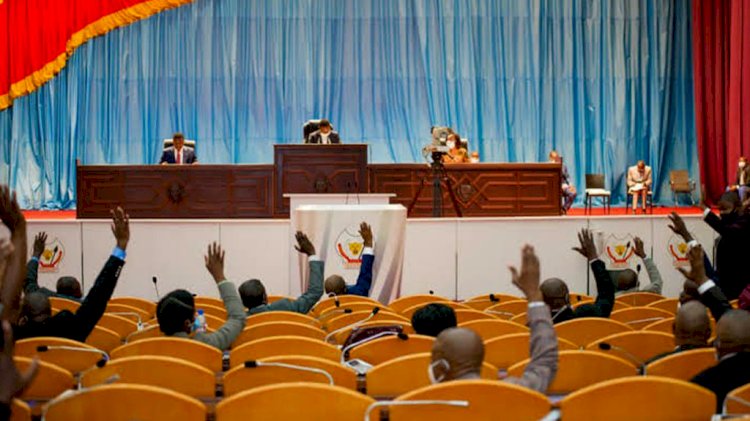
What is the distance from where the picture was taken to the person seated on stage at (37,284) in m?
6.45

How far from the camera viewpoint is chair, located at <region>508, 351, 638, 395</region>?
3.66 metres

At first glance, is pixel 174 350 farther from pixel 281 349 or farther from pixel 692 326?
pixel 692 326

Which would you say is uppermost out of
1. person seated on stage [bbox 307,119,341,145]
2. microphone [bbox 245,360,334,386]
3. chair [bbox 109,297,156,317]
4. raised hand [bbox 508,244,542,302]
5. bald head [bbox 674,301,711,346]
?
person seated on stage [bbox 307,119,341,145]

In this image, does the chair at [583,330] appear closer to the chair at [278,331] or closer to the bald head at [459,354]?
the chair at [278,331]

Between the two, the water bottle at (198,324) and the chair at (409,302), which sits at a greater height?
the water bottle at (198,324)

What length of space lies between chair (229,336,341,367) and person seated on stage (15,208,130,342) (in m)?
0.82

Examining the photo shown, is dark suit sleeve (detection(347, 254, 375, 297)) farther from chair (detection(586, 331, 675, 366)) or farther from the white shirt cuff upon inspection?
the white shirt cuff

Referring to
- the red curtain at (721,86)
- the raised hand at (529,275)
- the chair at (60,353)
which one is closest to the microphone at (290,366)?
the raised hand at (529,275)

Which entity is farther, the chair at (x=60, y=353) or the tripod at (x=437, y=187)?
the tripod at (x=437, y=187)

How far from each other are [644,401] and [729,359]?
0.63 metres

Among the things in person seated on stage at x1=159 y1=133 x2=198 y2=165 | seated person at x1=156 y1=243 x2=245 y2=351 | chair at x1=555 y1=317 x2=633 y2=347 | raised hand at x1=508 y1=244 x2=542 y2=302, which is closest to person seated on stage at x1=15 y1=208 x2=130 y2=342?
seated person at x1=156 y1=243 x2=245 y2=351

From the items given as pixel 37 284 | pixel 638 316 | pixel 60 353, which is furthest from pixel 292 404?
pixel 37 284

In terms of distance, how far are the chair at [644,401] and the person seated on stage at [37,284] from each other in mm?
4269

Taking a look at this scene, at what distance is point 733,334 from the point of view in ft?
11.2
